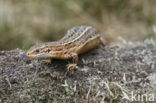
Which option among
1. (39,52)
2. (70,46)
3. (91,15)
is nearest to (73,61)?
(70,46)

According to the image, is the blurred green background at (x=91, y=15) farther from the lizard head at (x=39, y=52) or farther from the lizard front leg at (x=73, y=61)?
the lizard head at (x=39, y=52)

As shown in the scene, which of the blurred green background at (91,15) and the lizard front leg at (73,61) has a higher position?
the blurred green background at (91,15)

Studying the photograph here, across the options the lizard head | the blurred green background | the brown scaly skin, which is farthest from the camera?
the blurred green background

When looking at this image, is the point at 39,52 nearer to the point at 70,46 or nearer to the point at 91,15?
the point at 70,46

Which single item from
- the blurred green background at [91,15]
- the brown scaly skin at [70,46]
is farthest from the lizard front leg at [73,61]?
the blurred green background at [91,15]

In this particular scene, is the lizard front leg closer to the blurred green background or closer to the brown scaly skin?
the brown scaly skin

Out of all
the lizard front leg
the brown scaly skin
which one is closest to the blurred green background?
the brown scaly skin
